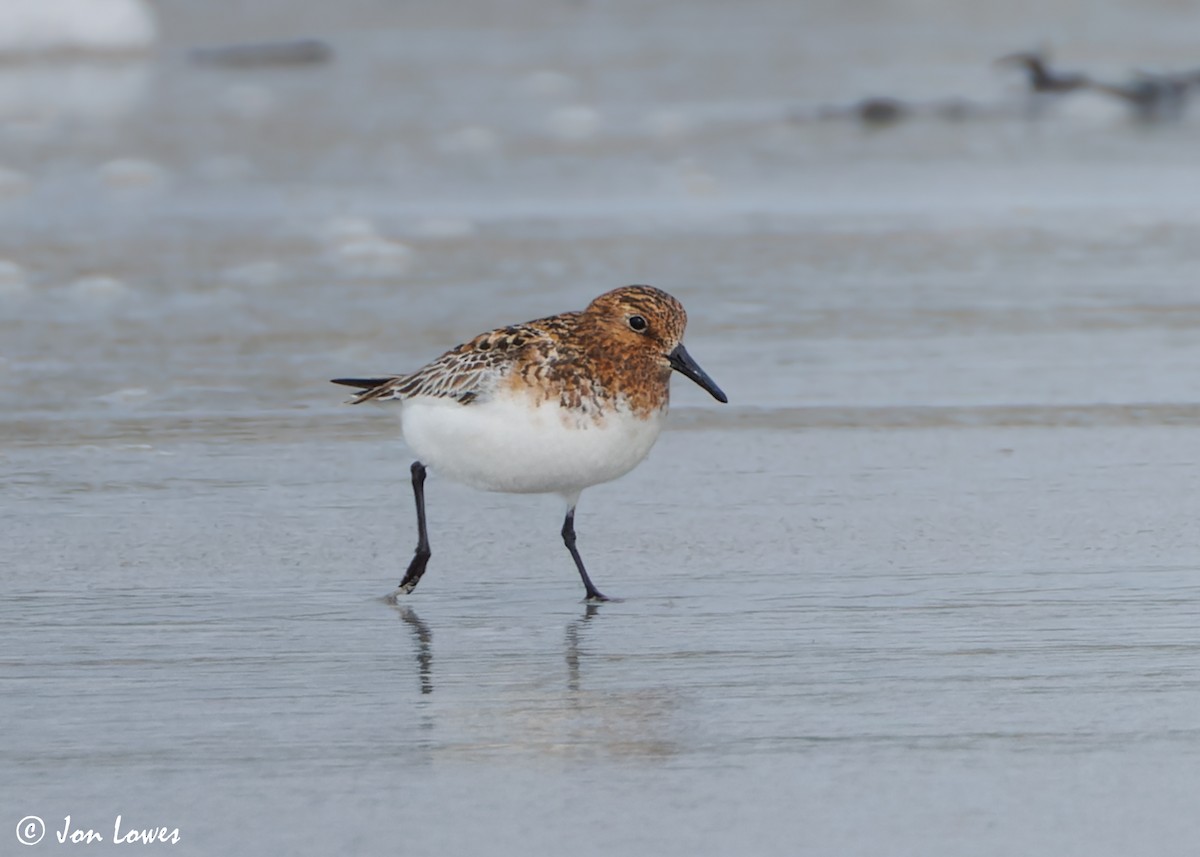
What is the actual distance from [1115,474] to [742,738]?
2.49 m

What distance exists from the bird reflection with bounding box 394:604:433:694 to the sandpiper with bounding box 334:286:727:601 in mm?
177

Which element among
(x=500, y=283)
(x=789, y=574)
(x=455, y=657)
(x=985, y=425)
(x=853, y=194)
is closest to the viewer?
(x=455, y=657)

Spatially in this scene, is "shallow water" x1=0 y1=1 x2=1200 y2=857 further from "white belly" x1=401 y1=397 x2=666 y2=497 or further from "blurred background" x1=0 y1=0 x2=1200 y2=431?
"white belly" x1=401 y1=397 x2=666 y2=497

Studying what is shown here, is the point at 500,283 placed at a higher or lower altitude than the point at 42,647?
higher

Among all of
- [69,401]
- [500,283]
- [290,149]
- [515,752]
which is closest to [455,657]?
[515,752]

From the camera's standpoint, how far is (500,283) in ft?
29.1

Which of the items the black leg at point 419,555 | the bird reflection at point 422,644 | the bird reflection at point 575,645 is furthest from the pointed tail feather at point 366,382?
the bird reflection at point 575,645

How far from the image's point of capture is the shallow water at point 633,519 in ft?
11.5

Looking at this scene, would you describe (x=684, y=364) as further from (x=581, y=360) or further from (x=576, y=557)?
(x=576, y=557)

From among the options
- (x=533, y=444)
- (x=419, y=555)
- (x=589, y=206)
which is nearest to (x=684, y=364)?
(x=533, y=444)

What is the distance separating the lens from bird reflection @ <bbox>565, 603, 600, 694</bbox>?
414 centimetres

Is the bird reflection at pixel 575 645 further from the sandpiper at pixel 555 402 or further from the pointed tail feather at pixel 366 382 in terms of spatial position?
the pointed tail feather at pixel 366 382

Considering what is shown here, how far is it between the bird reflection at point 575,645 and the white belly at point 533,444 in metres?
0.34

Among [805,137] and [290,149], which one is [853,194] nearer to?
[805,137]
